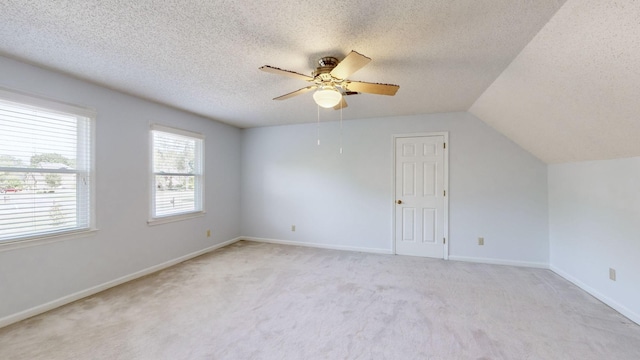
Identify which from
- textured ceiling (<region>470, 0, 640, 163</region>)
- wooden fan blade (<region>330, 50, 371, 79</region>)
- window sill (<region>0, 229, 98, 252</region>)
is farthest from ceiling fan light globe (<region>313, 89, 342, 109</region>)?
window sill (<region>0, 229, 98, 252</region>)

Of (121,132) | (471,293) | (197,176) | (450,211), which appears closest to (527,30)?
(471,293)

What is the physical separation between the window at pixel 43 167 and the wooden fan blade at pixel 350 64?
2828 millimetres

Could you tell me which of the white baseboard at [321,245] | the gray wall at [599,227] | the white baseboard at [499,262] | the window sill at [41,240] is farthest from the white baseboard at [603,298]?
the window sill at [41,240]

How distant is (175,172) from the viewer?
4.00 metres

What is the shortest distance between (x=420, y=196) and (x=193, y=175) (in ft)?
12.5

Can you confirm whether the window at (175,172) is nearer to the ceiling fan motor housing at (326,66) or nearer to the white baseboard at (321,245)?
the white baseboard at (321,245)

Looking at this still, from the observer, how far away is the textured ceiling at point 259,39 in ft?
5.35

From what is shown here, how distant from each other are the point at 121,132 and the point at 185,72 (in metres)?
1.34

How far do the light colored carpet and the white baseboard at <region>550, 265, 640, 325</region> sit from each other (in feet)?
0.21

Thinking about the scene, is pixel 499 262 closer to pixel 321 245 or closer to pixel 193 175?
pixel 321 245

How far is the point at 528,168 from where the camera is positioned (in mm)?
3781

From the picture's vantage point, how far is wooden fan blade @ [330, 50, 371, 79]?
1.74 m

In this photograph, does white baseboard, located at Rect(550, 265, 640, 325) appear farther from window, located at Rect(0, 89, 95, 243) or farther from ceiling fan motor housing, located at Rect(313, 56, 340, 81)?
window, located at Rect(0, 89, 95, 243)

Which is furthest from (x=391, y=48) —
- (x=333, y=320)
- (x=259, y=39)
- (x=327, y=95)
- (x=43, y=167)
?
(x=43, y=167)
